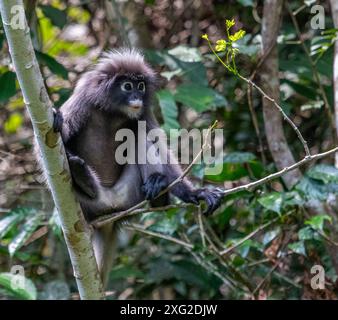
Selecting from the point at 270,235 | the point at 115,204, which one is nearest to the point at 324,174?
the point at 270,235

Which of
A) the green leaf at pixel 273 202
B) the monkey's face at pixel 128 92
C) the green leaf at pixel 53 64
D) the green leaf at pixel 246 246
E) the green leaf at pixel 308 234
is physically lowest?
the green leaf at pixel 308 234

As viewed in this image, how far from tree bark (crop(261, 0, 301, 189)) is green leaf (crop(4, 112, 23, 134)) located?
296 cm

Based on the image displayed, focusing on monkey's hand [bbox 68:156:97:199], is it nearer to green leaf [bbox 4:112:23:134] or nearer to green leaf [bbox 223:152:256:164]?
green leaf [bbox 223:152:256:164]

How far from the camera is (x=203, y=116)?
7387 millimetres

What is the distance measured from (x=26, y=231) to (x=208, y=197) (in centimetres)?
158

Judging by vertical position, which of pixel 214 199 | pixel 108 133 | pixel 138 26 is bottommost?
pixel 214 199

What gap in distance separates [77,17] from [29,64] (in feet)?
14.4

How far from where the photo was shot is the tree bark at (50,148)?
11.0ft

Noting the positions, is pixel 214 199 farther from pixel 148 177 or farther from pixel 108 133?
pixel 108 133

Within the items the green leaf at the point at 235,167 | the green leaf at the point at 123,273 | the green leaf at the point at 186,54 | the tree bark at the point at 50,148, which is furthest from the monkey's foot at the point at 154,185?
the green leaf at the point at 123,273

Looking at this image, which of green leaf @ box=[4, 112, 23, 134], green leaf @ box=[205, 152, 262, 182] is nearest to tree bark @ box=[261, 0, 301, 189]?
green leaf @ box=[205, 152, 262, 182]

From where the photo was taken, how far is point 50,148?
3727 millimetres

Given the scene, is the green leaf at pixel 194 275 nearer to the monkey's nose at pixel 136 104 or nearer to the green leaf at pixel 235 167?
the green leaf at pixel 235 167
